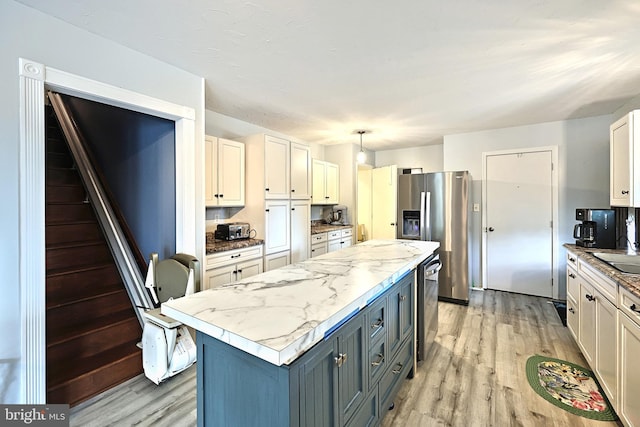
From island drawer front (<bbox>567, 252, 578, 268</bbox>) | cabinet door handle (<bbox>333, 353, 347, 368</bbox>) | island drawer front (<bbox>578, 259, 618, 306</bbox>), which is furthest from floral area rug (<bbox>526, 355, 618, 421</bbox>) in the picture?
cabinet door handle (<bbox>333, 353, 347, 368</bbox>)

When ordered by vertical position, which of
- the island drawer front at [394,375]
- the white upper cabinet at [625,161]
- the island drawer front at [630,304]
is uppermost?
the white upper cabinet at [625,161]

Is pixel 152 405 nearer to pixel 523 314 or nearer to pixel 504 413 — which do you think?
pixel 504 413

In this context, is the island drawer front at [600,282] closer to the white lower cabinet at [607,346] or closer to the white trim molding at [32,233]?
the white lower cabinet at [607,346]

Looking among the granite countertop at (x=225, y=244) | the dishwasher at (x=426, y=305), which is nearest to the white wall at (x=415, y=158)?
the dishwasher at (x=426, y=305)

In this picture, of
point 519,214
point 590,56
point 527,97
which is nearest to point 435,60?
point 590,56

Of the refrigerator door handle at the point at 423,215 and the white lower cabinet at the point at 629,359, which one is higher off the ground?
the refrigerator door handle at the point at 423,215

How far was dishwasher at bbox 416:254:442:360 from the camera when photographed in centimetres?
224

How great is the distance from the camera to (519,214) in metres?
4.07

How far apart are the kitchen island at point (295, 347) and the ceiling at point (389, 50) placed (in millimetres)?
1519

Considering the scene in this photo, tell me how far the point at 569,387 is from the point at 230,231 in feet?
10.7

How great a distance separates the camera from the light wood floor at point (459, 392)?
176 centimetres

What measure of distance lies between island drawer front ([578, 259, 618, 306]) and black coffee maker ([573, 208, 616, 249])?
491 millimetres

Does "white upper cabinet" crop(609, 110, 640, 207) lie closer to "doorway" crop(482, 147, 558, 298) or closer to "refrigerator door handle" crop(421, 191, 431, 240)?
"doorway" crop(482, 147, 558, 298)

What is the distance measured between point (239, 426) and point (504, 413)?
5.74 feet
